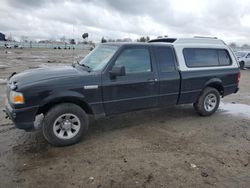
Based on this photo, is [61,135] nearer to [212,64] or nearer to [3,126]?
[3,126]

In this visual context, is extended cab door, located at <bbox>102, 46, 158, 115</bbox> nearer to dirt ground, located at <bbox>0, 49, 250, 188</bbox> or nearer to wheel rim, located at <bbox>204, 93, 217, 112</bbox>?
dirt ground, located at <bbox>0, 49, 250, 188</bbox>

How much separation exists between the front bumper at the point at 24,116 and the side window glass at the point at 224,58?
5038 mm

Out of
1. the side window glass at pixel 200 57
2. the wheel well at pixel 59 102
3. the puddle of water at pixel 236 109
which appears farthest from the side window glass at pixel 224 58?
the wheel well at pixel 59 102

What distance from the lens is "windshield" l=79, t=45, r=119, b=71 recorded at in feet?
15.7

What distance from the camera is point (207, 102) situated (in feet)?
20.7

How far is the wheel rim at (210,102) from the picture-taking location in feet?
20.6

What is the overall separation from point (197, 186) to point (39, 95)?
292 cm

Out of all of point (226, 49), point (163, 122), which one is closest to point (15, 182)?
point (163, 122)

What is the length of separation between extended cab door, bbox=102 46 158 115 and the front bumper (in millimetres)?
1376

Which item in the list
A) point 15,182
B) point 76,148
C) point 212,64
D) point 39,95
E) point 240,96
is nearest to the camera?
point 15,182

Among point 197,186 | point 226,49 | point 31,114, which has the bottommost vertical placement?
point 197,186

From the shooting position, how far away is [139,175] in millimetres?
3504

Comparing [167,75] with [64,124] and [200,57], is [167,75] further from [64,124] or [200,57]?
[64,124]

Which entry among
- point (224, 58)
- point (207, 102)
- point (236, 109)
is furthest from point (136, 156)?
point (236, 109)
